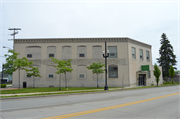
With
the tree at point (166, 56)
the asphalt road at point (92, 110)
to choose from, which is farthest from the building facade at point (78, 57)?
the tree at point (166, 56)

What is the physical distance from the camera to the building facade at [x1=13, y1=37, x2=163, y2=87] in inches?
1256

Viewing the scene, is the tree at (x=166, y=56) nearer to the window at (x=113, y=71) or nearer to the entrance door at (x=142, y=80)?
the entrance door at (x=142, y=80)

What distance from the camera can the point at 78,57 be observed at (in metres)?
32.7

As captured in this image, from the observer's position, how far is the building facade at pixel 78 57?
31.9m

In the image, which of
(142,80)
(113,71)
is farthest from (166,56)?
(113,71)

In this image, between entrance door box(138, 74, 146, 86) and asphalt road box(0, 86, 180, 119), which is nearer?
asphalt road box(0, 86, 180, 119)

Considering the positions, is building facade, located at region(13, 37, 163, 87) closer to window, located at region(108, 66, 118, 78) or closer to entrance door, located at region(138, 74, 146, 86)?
window, located at region(108, 66, 118, 78)

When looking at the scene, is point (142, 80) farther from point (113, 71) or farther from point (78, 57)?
point (78, 57)

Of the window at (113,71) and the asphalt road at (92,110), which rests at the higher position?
the window at (113,71)

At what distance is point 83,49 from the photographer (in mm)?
32844

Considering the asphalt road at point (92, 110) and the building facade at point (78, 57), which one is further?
the building facade at point (78, 57)

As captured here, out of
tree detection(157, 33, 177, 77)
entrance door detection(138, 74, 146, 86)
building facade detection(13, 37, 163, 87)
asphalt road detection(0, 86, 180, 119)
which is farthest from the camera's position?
tree detection(157, 33, 177, 77)

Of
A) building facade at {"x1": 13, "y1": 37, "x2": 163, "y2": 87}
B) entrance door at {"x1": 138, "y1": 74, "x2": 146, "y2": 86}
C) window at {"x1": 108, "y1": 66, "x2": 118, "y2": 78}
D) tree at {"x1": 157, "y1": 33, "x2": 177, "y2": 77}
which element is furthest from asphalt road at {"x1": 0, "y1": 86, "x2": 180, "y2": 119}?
tree at {"x1": 157, "y1": 33, "x2": 177, "y2": 77}

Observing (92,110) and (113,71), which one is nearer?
(92,110)
